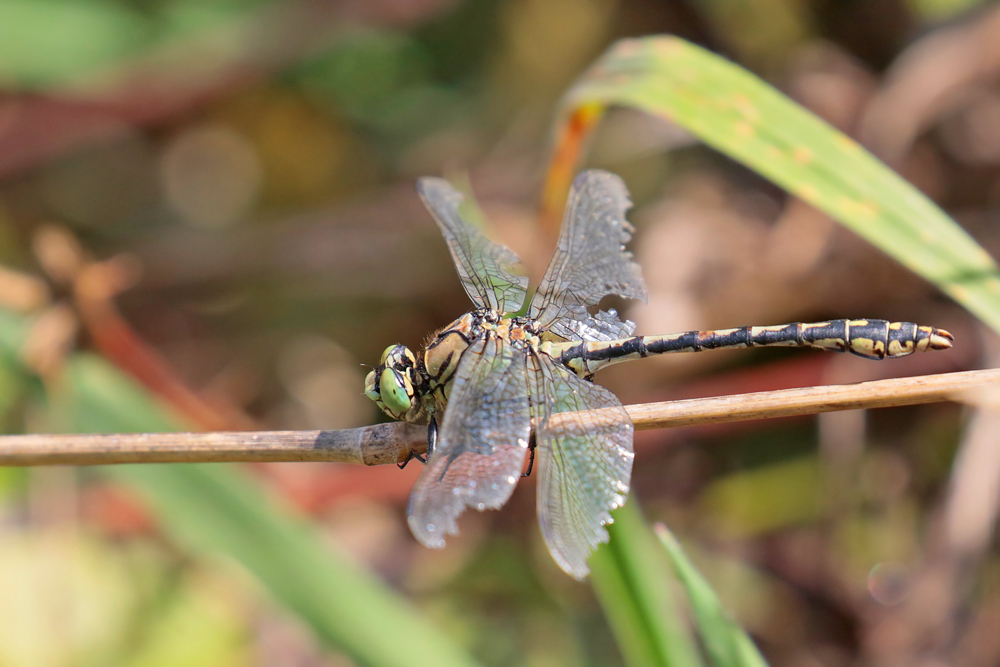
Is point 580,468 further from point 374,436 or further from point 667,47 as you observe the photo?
point 667,47

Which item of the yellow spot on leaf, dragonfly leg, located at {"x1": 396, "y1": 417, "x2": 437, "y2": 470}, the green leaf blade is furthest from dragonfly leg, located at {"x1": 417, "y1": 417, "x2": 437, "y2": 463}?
the yellow spot on leaf

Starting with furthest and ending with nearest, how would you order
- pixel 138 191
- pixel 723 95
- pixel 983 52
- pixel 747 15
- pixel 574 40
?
pixel 138 191
pixel 574 40
pixel 747 15
pixel 983 52
pixel 723 95

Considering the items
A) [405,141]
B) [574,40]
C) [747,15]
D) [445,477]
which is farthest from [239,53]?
[445,477]

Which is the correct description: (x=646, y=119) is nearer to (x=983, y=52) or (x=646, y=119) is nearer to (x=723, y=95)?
(x=983, y=52)

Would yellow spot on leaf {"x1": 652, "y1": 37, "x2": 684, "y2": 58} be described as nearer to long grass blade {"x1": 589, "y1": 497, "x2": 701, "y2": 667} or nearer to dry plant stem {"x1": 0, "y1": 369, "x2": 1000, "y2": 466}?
dry plant stem {"x1": 0, "y1": 369, "x2": 1000, "y2": 466}

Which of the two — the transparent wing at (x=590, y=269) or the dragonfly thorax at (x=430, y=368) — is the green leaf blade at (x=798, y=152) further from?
the dragonfly thorax at (x=430, y=368)

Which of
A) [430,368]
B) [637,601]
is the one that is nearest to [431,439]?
[430,368]
